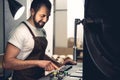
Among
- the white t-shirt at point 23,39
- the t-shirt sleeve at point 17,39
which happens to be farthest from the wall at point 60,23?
the t-shirt sleeve at point 17,39

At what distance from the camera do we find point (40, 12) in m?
1.88

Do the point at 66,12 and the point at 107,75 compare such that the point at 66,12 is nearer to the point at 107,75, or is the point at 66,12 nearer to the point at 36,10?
the point at 36,10

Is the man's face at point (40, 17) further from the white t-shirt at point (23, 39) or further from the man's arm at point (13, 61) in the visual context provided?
the man's arm at point (13, 61)

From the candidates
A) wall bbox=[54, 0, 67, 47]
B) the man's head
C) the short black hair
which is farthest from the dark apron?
wall bbox=[54, 0, 67, 47]

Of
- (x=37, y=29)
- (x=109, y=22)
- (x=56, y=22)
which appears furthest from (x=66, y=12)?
(x=109, y=22)

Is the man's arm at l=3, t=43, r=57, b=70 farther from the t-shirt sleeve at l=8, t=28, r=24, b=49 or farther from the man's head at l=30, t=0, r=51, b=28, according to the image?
the man's head at l=30, t=0, r=51, b=28

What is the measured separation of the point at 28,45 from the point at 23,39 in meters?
0.07

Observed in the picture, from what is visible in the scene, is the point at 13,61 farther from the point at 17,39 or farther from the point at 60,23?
the point at 60,23

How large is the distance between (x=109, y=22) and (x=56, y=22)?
15.1 ft

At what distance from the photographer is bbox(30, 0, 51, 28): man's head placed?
1865 mm

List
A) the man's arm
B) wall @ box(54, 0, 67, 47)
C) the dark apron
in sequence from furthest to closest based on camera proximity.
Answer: wall @ box(54, 0, 67, 47), the dark apron, the man's arm

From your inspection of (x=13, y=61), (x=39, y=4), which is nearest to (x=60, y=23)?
(x=39, y=4)

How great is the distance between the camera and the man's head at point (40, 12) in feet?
6.12

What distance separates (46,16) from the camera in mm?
1887
